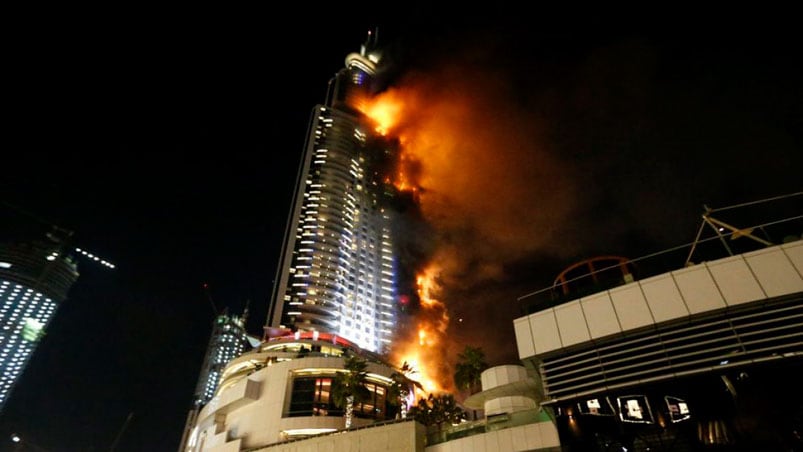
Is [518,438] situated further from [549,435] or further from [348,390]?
[348,390]

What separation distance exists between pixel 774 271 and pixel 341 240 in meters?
107

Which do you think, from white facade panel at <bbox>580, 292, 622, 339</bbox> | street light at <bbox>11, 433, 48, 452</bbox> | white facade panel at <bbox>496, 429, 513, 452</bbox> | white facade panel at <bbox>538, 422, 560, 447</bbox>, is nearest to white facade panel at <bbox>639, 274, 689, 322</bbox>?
white facade panel at <bbox>580, 292, 622, 339</bbox>

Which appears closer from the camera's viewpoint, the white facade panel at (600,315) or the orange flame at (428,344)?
the white facade panel at (600,315)

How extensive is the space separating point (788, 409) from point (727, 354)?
11.0 feet

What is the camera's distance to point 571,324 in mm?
20578

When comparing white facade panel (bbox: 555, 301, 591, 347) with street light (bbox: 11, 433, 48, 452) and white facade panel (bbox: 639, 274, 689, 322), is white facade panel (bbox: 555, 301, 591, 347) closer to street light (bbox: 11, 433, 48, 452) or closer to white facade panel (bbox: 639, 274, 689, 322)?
white facade panel (bbox: 639, 274, 689, 322)

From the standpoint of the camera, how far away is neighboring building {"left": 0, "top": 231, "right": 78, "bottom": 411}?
166 m

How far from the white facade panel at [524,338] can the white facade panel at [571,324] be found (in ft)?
5.25

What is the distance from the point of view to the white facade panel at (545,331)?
20641 mm

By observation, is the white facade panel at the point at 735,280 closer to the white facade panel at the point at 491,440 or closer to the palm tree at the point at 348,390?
the white facade panel at the point at 491,440

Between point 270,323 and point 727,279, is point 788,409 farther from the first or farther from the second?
point 270,323

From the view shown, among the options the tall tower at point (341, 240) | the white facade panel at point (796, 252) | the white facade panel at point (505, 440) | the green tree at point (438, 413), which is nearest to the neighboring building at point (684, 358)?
the white facade panel at point (796, 252)

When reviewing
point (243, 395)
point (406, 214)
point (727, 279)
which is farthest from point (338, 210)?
point (727, 279)

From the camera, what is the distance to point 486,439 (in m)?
25.0
